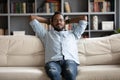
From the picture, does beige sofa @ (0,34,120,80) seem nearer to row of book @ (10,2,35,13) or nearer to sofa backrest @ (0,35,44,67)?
sofa backrest @ (0,35,44,67)

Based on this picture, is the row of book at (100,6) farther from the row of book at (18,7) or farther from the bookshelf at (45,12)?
the row of book at (18,7)

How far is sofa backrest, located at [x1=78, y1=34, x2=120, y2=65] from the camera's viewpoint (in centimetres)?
304

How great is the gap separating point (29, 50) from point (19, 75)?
19.7 inches

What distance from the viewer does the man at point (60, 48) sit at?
2.61 m

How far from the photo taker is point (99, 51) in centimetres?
308

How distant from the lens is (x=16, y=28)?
5.23 m

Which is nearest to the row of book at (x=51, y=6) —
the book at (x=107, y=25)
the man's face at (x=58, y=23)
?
the book at (x=107, y=25)

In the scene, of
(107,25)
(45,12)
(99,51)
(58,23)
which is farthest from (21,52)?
(107,25)

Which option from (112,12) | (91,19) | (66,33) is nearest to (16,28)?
(91,19)

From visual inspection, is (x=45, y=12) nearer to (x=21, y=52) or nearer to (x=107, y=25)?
(x=107, y=25)

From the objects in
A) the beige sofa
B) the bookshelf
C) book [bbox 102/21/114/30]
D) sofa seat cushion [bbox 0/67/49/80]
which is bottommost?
sofa seat cushion [bbox 0/67/49/80]

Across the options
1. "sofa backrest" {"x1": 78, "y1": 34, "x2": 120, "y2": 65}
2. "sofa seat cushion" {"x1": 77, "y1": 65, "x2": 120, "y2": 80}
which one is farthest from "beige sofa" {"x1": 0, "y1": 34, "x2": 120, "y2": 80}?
"sofa seat cushion" {"x1": 77, "y1": 65, "x2": 120, "y2": 80}

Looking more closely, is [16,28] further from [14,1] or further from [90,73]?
[90,73]

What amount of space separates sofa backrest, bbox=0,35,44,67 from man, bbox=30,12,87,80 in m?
0.12
